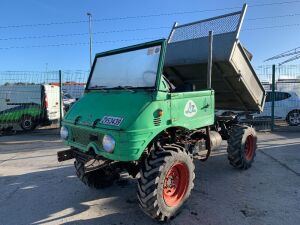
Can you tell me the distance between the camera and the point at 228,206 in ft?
16.0

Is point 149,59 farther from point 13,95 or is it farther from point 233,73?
point 13,95

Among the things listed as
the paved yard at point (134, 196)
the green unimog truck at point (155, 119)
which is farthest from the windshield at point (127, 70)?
the paved yard at point (134, 196)

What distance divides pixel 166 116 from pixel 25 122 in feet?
34.1

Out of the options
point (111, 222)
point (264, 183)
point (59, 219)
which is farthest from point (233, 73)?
point (59, 219)

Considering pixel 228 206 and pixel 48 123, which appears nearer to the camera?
pixel 228 206

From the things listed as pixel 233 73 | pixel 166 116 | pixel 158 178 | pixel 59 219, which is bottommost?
pixel 59 219

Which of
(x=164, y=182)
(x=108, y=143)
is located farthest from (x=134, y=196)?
(x=108, y=143)

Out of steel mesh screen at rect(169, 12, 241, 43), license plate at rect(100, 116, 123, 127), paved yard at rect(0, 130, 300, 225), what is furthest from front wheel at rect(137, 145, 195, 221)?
steel mesh screen at rect(169, 12, 241, 43)

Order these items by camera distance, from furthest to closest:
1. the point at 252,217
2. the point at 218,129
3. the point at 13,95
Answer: the point at 13,95 → the point at 218,129 → the point at 252,217

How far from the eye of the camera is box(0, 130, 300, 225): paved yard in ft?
14.8

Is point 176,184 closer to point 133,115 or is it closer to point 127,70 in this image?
point 133,115

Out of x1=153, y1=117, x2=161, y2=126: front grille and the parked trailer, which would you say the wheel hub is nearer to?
the parked trailer

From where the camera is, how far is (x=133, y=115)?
4148 mm

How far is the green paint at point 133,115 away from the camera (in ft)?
13.3
